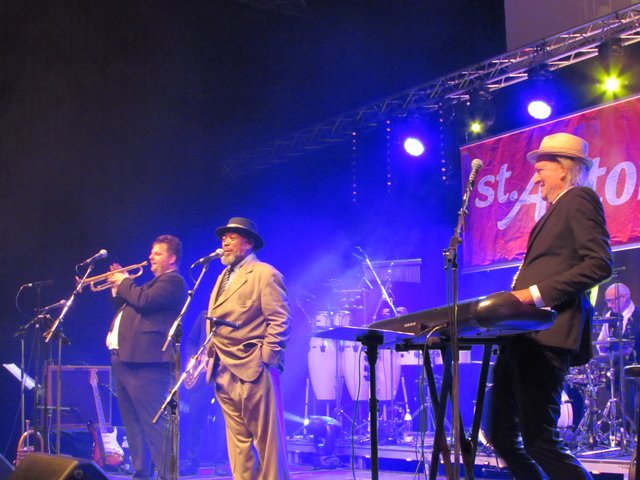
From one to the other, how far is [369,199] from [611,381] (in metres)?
5.44

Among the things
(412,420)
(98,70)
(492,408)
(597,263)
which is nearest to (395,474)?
(412,420)

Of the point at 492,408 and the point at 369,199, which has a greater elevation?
the point at 369,199

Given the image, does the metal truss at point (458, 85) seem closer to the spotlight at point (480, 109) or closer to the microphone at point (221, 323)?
the spotlight at point (480, 109)

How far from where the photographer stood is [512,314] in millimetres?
3172

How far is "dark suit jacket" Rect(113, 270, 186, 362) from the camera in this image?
691cm

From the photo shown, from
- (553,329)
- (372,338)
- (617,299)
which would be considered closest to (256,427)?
(372,338)

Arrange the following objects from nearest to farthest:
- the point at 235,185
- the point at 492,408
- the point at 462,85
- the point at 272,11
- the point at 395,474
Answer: the point at 492,408, the point at 395,474, the point at 462,85, the point at 272,11, the point at 235,185

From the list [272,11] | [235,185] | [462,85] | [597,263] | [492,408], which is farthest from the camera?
[235,185]

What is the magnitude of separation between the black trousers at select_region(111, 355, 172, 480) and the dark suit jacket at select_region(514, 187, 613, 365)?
13.6 feet

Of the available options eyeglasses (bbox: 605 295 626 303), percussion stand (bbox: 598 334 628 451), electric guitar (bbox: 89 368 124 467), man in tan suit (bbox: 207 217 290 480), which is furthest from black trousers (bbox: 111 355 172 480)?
eyeglasses (bbox: 605 295 626 303)

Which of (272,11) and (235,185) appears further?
(235,185)

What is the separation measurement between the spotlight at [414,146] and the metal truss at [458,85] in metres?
0.53

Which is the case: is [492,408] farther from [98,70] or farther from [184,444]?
[98,70]

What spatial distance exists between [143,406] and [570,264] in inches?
176
